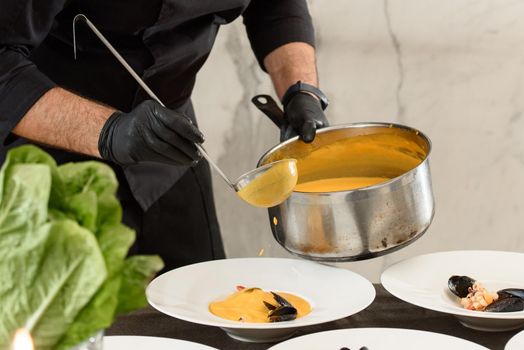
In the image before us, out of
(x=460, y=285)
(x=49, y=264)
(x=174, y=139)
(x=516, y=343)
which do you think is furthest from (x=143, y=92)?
(x=49, y=264)

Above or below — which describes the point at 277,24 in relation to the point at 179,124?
above

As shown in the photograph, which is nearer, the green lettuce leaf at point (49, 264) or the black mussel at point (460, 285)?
the green lettuce leaf at point (49, 264)

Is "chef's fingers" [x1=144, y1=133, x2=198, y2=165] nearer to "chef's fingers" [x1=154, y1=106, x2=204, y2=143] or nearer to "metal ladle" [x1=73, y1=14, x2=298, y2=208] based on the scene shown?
"chef's fingers" [x1=154, y1=106, x2=204, y2=143]

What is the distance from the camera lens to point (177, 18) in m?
1.64

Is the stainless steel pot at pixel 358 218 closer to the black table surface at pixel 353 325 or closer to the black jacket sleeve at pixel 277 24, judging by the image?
the black table surface at pixel 353 325

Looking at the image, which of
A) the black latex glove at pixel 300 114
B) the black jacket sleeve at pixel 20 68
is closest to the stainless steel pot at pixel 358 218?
the black latex glove at pixel 300 114

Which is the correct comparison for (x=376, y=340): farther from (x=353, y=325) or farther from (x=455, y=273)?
(x=455, y=273)

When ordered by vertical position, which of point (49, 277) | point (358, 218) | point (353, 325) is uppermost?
point (49, 277)

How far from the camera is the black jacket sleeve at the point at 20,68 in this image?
1460mm

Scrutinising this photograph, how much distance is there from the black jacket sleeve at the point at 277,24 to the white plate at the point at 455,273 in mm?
768

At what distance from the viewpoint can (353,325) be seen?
1.21m

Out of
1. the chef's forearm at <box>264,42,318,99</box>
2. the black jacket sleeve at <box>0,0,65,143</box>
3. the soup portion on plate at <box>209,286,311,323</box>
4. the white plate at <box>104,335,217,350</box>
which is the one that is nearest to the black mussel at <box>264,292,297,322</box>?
the soup portion on plate at <box>209,286,311,323</box>

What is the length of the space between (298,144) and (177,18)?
0.38 meters

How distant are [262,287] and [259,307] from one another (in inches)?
4.8
